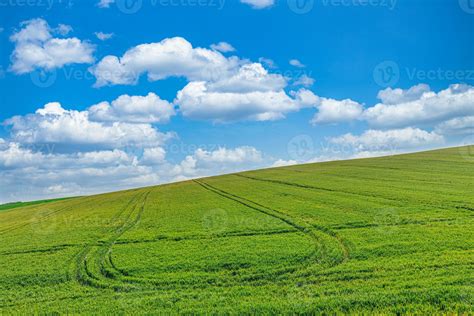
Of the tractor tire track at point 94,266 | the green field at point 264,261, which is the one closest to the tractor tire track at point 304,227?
the green field at point 264,261

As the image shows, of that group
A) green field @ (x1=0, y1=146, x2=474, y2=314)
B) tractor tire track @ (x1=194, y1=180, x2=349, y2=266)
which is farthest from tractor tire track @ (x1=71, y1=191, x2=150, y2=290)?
tractor tire track @ (x1=194, y1=180, x2=349, y2=266)

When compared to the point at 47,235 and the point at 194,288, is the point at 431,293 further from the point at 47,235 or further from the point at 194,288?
the point at 47,235

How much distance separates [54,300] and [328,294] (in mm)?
13676

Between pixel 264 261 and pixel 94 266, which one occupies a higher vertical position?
pixel 94 266

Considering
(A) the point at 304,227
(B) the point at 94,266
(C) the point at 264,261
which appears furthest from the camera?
(A) the point at 304,227

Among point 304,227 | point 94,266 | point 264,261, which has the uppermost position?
point 94,266

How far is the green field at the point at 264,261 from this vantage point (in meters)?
15.2

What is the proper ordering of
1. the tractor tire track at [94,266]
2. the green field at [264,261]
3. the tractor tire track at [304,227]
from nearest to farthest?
1. the green field at [264,261]
2. the tractor tire track at [94,266]
3. the tractor tire track at [304,227]

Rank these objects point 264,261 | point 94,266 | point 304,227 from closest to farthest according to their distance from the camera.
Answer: point 264,261 < point 94,266 < point 304,227

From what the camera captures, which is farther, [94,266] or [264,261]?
[94,266]

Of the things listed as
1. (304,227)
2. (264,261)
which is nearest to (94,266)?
(264,261)

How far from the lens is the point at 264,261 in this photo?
20312 mm

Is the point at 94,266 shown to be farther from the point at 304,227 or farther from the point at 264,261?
the point at 304,227

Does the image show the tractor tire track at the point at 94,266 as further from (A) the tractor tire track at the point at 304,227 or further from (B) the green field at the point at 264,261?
(A) the tractor tire track at the point at 304,227
